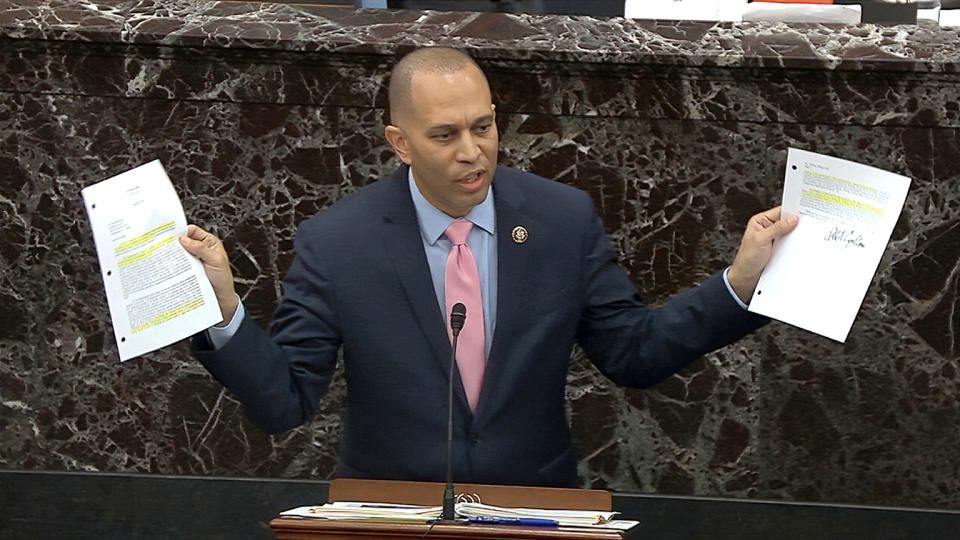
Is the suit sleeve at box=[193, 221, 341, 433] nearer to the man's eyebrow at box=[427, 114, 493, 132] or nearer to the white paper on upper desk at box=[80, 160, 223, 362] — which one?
the white paper on upper desk at box=[80, 160, 223, 362]

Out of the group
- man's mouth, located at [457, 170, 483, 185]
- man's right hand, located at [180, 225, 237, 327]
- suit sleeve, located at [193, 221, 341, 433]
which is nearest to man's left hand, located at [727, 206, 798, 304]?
man's mouth, located at [457, 170, 483, 185]

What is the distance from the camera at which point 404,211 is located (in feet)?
10.4

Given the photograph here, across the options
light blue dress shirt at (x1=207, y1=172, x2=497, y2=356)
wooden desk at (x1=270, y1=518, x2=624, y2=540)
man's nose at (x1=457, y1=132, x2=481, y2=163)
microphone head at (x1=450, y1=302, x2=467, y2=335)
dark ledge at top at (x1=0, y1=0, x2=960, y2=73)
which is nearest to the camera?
wooden desk at (x1=270, y1=518, x2=624, y2=540)

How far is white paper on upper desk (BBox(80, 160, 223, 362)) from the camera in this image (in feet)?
8.86

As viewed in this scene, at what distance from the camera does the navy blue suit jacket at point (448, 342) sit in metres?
3.05

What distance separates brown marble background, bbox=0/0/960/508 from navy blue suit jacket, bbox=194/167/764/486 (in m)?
0.85

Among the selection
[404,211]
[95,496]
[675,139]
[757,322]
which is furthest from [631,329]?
[95,496]

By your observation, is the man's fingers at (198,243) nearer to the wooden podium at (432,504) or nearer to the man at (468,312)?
the man at (468,312)

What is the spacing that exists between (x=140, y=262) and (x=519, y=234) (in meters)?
0.85

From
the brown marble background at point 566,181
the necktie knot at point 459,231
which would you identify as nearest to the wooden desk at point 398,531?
the necktie knot at point 459,231

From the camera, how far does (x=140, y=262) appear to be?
2.72m

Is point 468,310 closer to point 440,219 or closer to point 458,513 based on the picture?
point 440,219

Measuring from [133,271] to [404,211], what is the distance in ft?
2.25

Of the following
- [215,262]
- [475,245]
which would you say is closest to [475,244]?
[475,245]
